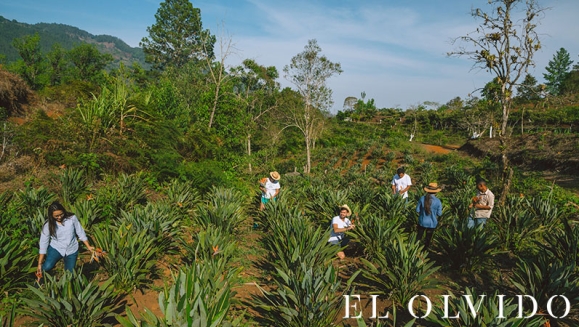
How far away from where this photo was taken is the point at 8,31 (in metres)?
192

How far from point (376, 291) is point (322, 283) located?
45.5 inches

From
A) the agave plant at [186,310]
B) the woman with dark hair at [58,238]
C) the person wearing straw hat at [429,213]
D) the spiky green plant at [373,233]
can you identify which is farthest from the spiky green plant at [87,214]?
the person wearing straw hat at [429,213]

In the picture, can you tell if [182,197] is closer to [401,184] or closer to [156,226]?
[156,226]

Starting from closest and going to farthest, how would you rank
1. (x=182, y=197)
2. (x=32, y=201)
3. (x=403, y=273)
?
(x=403, y=273) < (x=32, y=201) < (x=182, y=197)

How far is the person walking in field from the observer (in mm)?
5445

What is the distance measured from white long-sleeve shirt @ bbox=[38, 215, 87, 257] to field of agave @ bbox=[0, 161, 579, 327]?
41 centimetres

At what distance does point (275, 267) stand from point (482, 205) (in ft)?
12.1

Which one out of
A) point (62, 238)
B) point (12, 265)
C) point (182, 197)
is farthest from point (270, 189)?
point (12, 265)

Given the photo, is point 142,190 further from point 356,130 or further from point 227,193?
point 356,130

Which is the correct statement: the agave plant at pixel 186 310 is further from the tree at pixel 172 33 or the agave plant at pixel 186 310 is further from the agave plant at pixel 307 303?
the tree at pixel 172 33

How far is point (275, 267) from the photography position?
443 centimetres

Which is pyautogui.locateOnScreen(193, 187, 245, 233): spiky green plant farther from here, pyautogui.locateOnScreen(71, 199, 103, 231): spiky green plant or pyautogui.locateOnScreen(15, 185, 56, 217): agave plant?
pyautogui.locateOnScreen(15, 185, 56, 217): agave plant

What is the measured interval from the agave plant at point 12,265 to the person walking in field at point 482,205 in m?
6.55

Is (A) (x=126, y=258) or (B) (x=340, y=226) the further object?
(B) (x=340, y=226)
